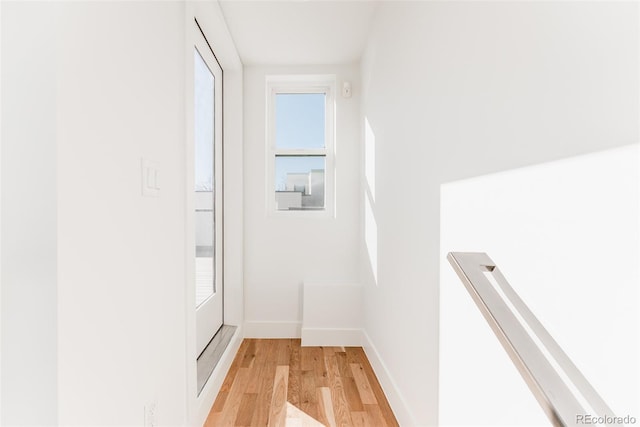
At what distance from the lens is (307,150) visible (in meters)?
2.98

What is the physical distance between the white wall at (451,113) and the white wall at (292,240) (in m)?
0.45

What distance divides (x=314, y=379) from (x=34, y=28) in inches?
81.8

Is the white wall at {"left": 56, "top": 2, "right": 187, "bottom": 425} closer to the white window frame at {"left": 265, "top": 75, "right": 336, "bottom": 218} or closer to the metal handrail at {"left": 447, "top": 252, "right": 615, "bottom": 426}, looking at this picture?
the metal handrail at {"left": 447, "top": 252, "right": 615, "bottom": 426}

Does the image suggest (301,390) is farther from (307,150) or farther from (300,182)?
(307,150)

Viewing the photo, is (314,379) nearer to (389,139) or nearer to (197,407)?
(197,407)

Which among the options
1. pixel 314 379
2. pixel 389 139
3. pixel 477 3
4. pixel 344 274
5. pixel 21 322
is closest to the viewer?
pixel 21 322

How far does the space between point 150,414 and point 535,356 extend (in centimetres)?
119

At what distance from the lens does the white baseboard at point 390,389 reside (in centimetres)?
154

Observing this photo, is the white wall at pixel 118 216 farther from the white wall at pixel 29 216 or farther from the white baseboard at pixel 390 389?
the white baseboard at pixel 390 389

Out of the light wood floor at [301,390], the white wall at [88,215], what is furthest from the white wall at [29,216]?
the light wood floor at [301,390]

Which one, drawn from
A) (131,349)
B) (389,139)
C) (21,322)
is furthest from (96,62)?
(389,139)

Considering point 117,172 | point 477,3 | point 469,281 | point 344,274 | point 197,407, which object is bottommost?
point 197,407

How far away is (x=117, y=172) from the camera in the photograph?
937 millimetres

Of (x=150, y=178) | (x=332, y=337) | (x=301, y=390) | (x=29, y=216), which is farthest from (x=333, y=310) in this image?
(x=29, y=216)
